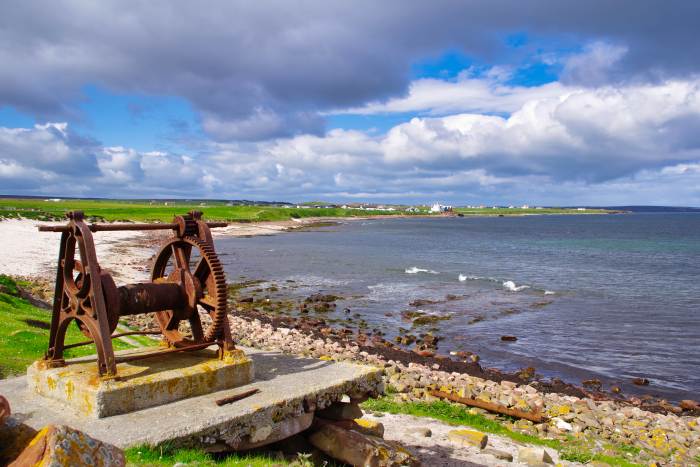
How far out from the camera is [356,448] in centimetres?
791

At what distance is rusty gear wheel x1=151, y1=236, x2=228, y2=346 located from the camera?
8578 mm

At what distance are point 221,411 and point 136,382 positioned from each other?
4.18ft

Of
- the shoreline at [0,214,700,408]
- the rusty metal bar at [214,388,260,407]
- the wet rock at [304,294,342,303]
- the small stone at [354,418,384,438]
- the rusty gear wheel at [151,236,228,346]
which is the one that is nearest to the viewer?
the rusty metal bar at [214,388,260,407]

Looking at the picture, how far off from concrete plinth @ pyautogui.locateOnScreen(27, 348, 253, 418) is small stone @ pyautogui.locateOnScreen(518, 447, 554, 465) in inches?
217

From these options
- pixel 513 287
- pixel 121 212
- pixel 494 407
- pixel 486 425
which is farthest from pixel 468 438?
pixel 121 212

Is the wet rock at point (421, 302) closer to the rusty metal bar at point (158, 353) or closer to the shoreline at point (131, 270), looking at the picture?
the shoreline at point (131, 270)

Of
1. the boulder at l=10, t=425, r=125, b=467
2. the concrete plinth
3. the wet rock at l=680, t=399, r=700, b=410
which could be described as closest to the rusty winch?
the concrete plinth

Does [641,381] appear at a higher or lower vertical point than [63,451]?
lower

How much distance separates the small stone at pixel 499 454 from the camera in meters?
10.2

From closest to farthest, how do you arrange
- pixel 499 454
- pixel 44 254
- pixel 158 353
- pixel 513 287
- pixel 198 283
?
pixel 158 353 < pixel 198 283 < pixel 499 454 < pixel 513 287 < pixel 44 254

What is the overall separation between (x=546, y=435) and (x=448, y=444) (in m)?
3.79

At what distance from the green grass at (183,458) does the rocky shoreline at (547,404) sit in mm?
8080

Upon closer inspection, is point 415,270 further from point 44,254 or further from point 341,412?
point 341,412

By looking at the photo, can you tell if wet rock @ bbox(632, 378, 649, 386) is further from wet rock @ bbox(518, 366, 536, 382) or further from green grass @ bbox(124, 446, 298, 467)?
green grass @ bbox(124, 446, 298, 467)
